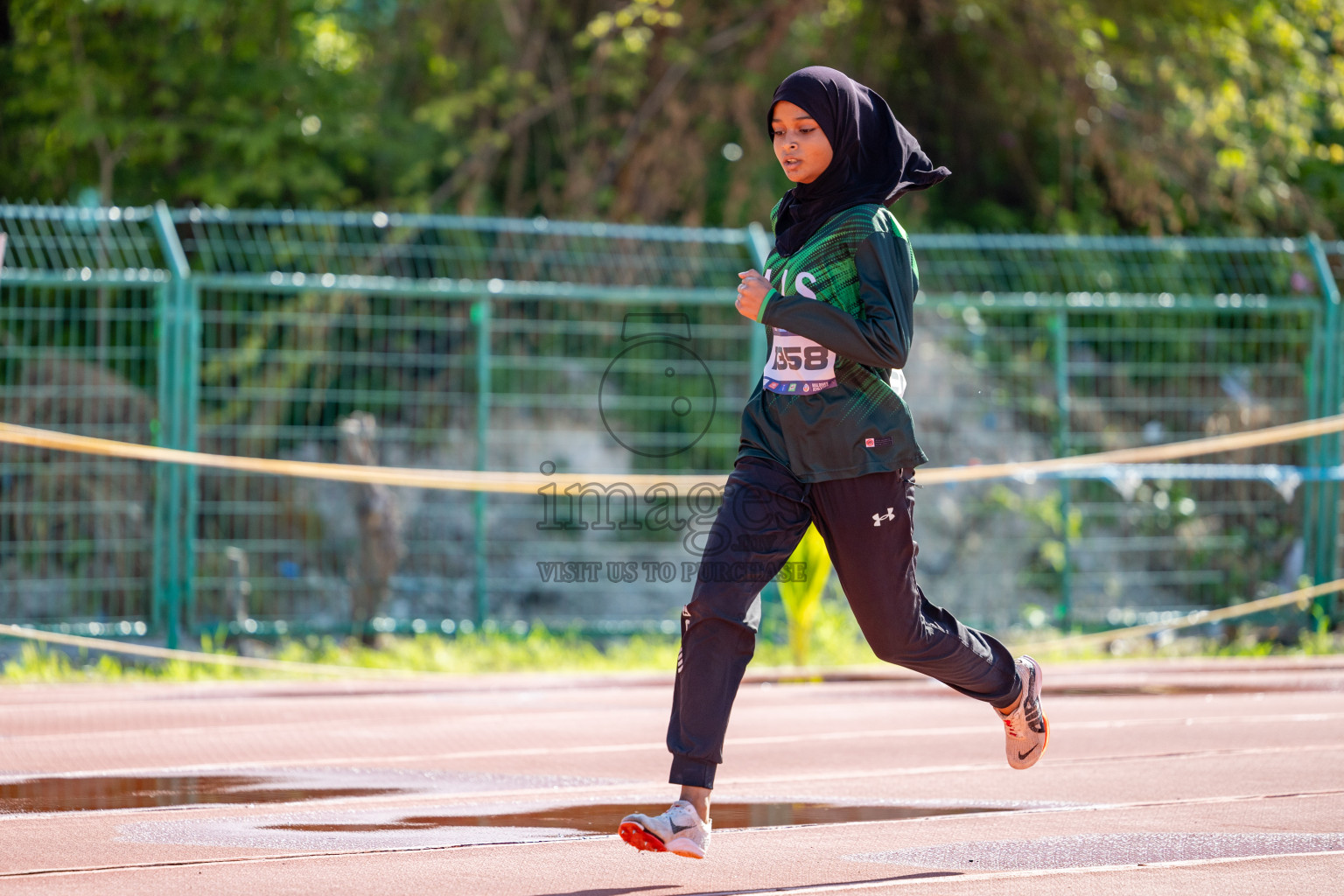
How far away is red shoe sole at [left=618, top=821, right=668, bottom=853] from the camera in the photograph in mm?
3490

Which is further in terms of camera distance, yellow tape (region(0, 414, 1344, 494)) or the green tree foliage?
the green tree foliage

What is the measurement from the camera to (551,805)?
467 cm

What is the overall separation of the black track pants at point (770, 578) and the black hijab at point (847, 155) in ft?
2.28

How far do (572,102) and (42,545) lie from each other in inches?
280

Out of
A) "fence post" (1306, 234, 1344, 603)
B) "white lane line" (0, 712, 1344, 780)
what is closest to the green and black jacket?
"white lane line" (0, 712, 1344, 780)

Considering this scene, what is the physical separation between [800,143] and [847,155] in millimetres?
136

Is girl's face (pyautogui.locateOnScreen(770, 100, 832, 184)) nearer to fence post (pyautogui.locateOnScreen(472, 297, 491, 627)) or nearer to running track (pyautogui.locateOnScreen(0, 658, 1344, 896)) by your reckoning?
running track (pyautogui.locateOnScreen(0, 658, 1344, 896))

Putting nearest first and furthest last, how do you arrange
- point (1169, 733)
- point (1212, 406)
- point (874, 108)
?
point (874, 108) < point (1169, 733) < point (1212, 406)

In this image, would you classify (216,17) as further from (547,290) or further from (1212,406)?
(1212,406)

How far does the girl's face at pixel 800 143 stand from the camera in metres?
3.89

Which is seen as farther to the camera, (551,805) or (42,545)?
(42,545)

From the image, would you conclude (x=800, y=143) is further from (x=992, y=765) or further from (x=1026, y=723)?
(x=992, y=765)

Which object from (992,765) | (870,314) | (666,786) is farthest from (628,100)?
(870,314)

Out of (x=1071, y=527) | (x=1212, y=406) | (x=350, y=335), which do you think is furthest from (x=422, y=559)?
(x=1212, y=406)
